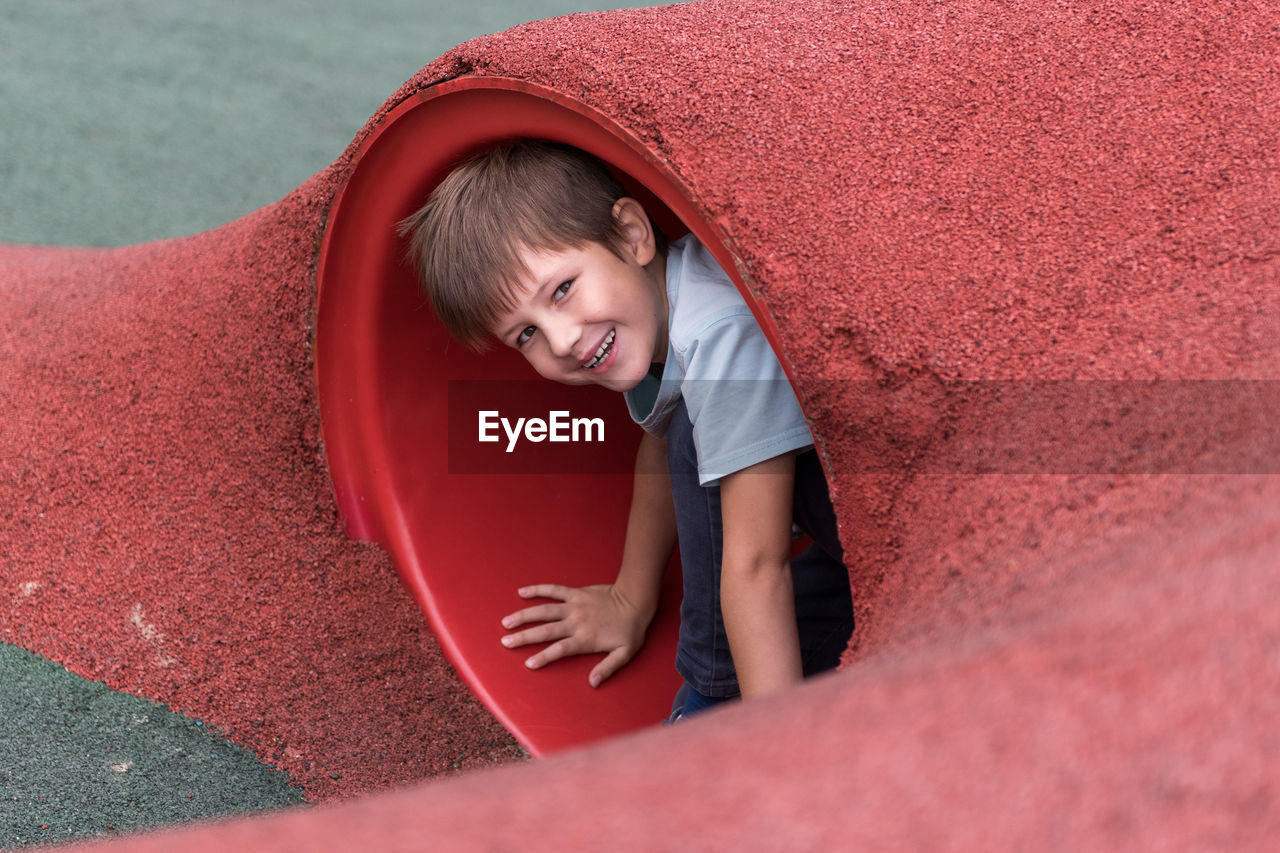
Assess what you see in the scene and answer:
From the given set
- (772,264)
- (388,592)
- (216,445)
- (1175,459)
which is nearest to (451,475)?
(388,592)

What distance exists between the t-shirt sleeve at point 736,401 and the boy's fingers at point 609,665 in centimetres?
59

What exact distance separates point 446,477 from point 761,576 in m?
0.69

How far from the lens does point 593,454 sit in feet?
6.34

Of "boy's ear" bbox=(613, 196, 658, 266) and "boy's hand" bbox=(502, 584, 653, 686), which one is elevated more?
"boy's ear" bbox=(613, 196, 658, 266)

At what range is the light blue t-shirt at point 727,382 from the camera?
1257 mm

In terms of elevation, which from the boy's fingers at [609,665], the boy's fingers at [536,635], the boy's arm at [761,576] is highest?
the boy's arm at [761,576]

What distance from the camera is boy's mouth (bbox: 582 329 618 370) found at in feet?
4.53

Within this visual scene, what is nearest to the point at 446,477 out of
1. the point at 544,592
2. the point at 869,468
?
the point at 544,592

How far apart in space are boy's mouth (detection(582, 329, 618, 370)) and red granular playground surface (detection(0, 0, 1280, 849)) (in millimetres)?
318

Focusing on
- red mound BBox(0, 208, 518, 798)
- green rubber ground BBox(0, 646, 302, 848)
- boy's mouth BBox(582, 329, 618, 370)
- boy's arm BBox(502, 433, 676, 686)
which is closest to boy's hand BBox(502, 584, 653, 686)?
boy's arm BBox(502, 433, 676, 686)

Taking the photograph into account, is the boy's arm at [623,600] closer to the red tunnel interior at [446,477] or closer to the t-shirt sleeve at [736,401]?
the red tunnel interior at [446,477]

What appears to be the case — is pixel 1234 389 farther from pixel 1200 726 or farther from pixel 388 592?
pixel 388 592

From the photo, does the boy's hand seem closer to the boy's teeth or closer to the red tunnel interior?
the red tunnel interior

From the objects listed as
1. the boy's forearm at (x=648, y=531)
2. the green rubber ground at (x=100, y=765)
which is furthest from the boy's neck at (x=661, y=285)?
the green rubber ground at (x=100, y=765)
